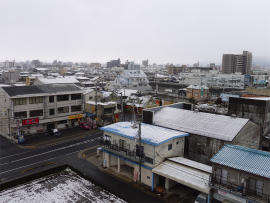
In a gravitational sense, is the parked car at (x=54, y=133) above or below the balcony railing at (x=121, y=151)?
below

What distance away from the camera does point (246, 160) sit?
14328 mm

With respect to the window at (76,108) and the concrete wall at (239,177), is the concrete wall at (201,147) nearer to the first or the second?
the concrete wall at (239,177)

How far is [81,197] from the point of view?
1734 centimetres

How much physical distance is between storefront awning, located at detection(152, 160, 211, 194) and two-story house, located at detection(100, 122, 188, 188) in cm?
83

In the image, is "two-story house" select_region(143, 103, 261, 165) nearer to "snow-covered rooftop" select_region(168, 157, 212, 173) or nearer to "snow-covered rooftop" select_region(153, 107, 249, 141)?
"snow-covered rooftop" select_region(153, 107, 249, 141)

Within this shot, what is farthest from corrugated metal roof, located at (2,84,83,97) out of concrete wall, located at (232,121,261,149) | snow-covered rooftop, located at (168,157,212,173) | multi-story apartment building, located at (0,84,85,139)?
concrete wall, located at (232,121,261,149)

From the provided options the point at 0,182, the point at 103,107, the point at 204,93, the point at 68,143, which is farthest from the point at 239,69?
the point at 0,182

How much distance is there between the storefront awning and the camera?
1537 cm

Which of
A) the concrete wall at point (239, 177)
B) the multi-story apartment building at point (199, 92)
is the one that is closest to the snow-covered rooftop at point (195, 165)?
the concrete wall at point (239, 177)

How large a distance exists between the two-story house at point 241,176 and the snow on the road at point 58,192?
7.40 metres

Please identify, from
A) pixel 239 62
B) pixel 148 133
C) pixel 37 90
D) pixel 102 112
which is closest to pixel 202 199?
pixel 148 133

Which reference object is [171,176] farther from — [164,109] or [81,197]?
[164,109]

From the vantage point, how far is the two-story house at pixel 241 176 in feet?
42.8

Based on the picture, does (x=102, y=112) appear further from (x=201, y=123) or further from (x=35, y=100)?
(x=201, y=123)
